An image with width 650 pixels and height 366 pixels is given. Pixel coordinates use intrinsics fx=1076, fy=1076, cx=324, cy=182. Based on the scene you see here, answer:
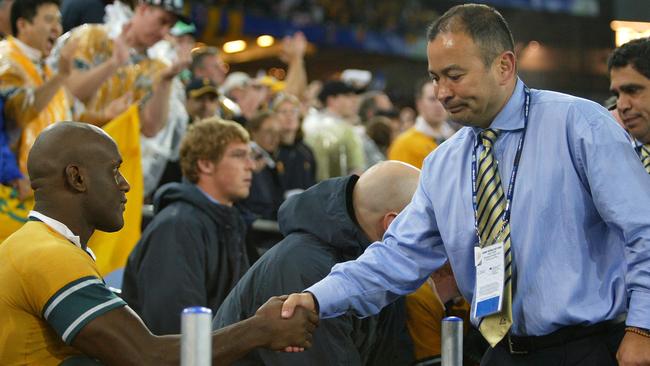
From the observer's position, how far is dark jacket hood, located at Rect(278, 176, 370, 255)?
171 inches

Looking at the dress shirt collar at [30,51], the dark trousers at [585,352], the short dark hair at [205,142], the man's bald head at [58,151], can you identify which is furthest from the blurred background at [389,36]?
the dark trousers at [585,352]

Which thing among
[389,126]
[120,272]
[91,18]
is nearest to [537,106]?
[120,272]

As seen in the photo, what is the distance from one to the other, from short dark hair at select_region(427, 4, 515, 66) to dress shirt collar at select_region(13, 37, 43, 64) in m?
3.53

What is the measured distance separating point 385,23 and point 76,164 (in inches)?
938

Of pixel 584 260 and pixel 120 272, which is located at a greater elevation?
pixel 584 260

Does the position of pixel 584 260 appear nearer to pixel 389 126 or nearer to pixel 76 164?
pixel 76 164

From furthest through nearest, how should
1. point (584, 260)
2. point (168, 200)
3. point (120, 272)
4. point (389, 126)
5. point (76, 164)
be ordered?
point (389, 126)
point (120, 272)
point (168, 200)
point (76, 164)
point (584, 260)

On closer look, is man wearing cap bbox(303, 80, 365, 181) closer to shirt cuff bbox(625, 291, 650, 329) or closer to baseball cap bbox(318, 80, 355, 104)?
baseball cap bbox(318, 80, 355, 104)

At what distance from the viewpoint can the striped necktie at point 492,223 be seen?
11.5 feet

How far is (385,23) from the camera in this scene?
1068 inches

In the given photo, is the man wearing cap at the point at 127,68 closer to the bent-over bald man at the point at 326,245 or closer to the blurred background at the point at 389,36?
the bent-over bald man at the point at 326,245

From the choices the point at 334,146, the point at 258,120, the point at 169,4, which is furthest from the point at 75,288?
the point at 334,146

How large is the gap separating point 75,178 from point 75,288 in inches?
17.8

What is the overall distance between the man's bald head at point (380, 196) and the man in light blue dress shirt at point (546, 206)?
560 millimetres
